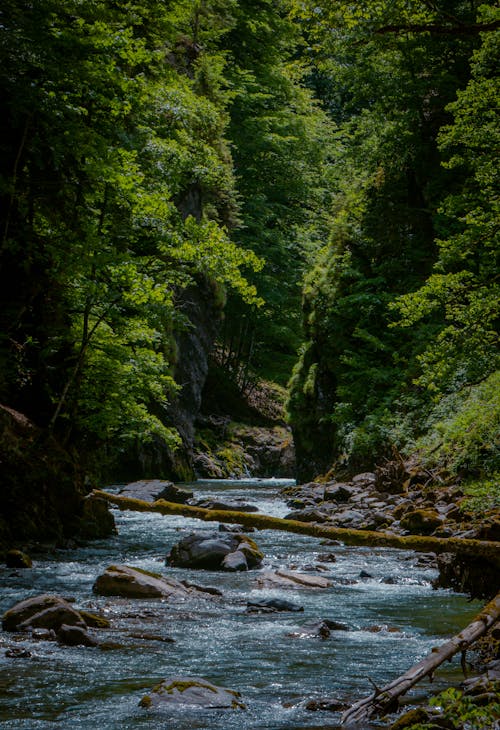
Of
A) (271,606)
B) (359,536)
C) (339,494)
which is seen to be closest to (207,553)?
(271,606)

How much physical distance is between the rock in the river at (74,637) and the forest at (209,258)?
176 inches

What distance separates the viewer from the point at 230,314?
3747 cm

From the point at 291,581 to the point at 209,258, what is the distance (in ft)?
20.1

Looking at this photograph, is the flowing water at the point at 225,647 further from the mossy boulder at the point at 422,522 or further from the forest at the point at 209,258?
the forest at the point at 209,258

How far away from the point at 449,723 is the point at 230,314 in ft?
111

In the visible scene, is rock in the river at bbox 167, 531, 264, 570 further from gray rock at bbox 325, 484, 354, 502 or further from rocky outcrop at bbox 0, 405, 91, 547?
gray rock at bbox 325, 484, 354, 502

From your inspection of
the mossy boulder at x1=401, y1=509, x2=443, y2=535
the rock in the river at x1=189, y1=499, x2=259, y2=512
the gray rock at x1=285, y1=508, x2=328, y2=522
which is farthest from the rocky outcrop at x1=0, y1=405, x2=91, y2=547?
the mossy boulder at x1=401, y1=509, x2=443, y2=535

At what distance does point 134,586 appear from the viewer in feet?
27.4

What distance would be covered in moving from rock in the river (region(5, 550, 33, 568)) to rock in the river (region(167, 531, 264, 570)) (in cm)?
207

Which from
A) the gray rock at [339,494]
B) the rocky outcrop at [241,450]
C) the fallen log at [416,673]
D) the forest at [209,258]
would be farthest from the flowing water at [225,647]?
the rocky outcrop at [241,450]

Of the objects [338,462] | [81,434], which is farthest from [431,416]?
[81,434]

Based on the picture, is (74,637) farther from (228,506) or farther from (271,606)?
(228,506)

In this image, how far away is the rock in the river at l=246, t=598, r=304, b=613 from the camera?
7.87 metres

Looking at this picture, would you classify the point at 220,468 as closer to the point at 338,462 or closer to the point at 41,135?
the point at 338,462
